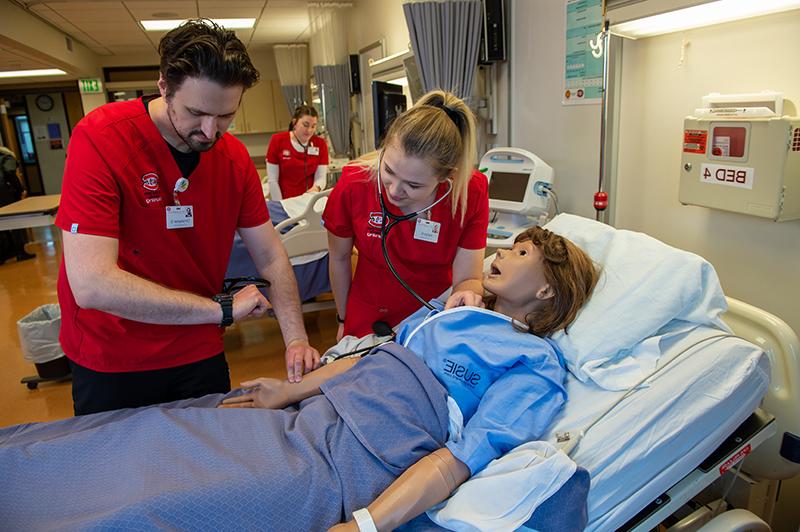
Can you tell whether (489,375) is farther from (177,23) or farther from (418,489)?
(177,23)

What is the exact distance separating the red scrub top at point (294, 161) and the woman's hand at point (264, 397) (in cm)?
328

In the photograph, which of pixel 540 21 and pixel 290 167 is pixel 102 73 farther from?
pixel 540 21

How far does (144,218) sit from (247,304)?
330 mm

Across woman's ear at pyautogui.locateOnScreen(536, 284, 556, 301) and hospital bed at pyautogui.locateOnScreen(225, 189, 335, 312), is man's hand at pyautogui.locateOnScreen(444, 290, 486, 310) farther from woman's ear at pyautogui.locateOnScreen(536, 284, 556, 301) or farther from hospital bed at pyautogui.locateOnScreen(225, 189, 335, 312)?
hospital bed at pyautogui.locateOnScreen(225, 189, 335, 312)

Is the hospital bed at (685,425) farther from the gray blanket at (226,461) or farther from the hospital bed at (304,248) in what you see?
the hospital bed at (304,248)

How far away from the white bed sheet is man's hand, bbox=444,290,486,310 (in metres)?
0.36

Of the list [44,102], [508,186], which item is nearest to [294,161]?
[508,186]

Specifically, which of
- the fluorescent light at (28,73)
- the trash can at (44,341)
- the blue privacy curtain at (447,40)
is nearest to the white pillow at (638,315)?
the blue privacy curtain at (447,40)

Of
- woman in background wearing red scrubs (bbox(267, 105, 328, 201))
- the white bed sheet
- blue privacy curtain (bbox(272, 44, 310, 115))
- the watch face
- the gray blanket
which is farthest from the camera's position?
the watch face

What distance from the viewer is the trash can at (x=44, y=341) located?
3014 mm

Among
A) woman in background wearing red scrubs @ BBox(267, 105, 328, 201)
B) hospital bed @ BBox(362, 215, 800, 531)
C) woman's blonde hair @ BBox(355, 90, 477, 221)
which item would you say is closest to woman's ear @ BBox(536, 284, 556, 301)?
hospital bed @ BBox(362, 215, 800, 531)

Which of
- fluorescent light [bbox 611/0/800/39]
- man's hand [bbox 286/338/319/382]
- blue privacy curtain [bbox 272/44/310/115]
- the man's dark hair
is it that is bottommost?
man's hand [bbox 286/338/319/382]

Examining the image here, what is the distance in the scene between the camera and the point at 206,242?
1.47 meters

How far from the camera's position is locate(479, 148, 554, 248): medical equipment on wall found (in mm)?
2504
